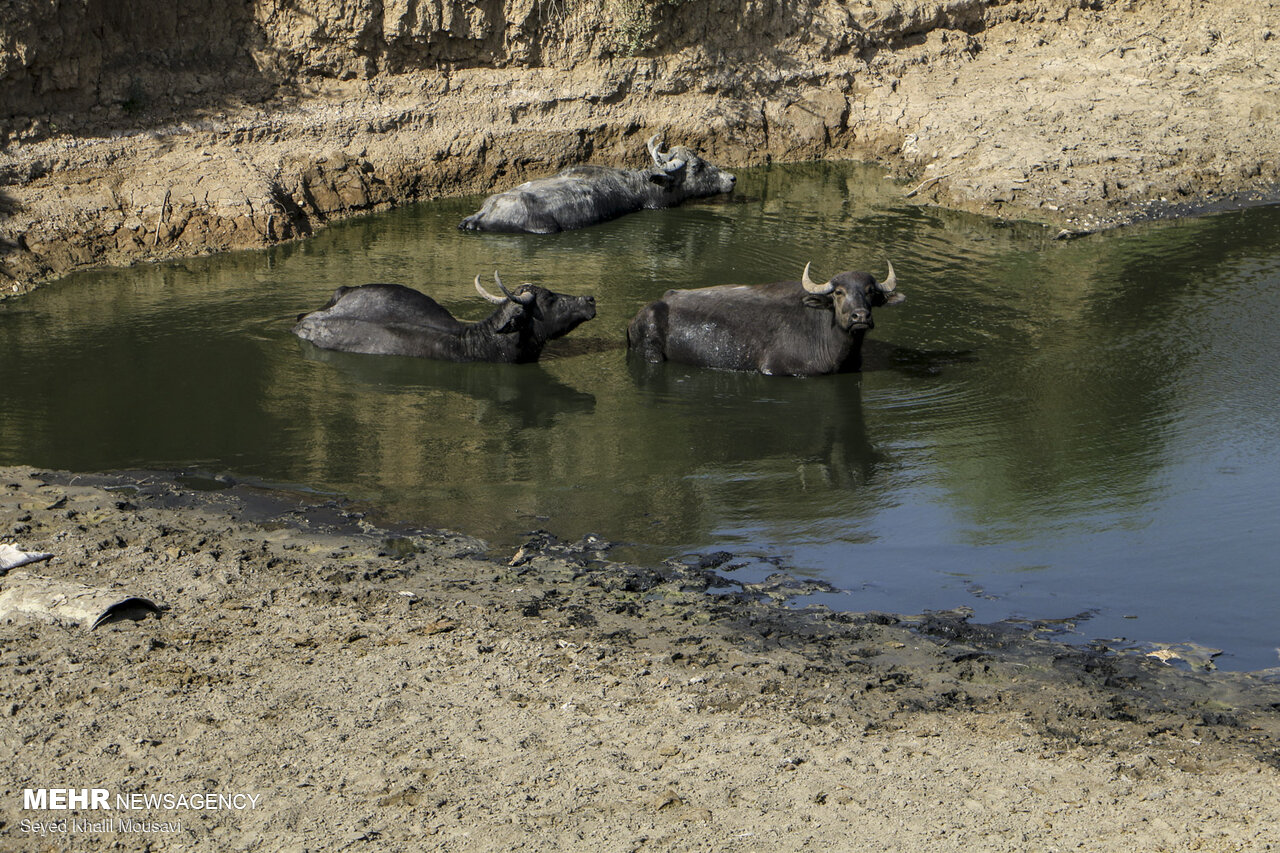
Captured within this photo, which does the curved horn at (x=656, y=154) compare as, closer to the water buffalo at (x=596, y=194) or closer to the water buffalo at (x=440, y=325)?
the water buffalo at (x=596, y=194)

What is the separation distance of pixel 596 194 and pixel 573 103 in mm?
2185

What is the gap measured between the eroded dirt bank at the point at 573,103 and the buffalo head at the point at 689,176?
137cm

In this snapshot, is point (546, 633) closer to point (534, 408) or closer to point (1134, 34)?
point (534, 408)

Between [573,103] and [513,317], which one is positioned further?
[573,103]

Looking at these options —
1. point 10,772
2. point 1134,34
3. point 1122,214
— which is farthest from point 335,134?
point 10,772

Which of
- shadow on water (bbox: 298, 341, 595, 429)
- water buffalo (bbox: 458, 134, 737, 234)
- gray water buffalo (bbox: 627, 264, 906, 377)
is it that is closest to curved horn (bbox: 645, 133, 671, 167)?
water buffalo (bbox: 458, 134, 737, 234)

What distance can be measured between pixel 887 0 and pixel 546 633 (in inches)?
603

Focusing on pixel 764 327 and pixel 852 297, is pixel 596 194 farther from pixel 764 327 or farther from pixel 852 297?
pixel 852 297

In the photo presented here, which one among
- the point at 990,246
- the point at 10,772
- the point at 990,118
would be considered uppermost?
the point at 990,118

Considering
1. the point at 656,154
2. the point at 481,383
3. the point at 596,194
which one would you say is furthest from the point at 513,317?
the point at 656,154

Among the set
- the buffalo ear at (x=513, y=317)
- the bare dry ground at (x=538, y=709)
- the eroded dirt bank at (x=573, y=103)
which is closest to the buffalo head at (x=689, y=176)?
the eroded dirt bank at (x=573, y=103)

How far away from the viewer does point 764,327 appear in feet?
34.4

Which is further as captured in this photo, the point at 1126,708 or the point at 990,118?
the point at 990,118

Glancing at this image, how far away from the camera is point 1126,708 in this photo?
5152 millimetres
